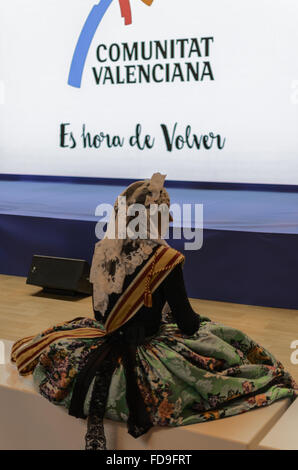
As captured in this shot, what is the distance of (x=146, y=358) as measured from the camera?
2.03m

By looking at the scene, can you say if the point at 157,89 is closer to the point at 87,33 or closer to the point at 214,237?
the point at 87,33

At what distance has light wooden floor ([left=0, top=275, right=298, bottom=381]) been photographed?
11.3ft

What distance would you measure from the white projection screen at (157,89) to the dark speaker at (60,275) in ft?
4.42

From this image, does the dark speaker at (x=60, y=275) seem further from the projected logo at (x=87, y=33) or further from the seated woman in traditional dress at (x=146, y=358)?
the seated woman in traditional dress at (x=146, y=358)

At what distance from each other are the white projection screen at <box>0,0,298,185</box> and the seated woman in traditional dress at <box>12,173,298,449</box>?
306cm

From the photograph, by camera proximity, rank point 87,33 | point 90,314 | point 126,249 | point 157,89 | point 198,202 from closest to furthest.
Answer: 1. point 126,249
2. point 90,314
3. point 198,202
4. point 157,89
5. point 87,33

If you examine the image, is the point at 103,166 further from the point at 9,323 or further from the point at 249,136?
the point at 9,323

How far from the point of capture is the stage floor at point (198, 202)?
4.15 meters

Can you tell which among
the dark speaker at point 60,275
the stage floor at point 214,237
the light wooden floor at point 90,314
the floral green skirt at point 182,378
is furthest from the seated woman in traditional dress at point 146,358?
the dark speaker at point 60,275

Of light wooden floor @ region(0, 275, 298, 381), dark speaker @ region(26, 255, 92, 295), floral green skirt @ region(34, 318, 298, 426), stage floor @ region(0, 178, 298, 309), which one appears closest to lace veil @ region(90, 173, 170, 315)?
floral green skirt @ region(34, 318, 298, 426)

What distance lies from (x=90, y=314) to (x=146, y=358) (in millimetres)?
1869

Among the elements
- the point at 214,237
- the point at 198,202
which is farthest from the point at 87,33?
the point at 214,237

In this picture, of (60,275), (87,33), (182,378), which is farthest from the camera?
(87,33)
